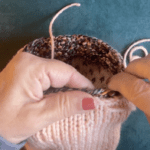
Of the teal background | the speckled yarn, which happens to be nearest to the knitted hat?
the speckled yarn

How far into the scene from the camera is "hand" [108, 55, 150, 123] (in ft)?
1.10

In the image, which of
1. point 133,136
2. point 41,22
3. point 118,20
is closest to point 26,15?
point 41,22

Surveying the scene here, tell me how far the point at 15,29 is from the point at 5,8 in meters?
0.08

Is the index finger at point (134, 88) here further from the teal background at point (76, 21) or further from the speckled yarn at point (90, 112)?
the teal background at point (76, 21)

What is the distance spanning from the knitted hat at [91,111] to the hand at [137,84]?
0.12 feet

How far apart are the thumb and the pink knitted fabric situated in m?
0.03

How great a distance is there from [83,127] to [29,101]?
0.13m

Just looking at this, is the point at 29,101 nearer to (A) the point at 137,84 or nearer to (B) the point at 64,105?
(B) the point at 64,105

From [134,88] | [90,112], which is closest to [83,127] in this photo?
[90,112]

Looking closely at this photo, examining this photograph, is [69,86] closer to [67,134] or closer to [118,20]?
[67,134]

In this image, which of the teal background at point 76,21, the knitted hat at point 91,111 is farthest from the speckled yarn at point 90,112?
the teal background at point 76,21

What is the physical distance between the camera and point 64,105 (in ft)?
1.15

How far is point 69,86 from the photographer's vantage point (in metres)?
0.44

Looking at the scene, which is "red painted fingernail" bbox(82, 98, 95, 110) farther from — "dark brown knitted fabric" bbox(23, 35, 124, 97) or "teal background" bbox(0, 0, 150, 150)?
"teal background" bbox(0, 0, 150, 150)
